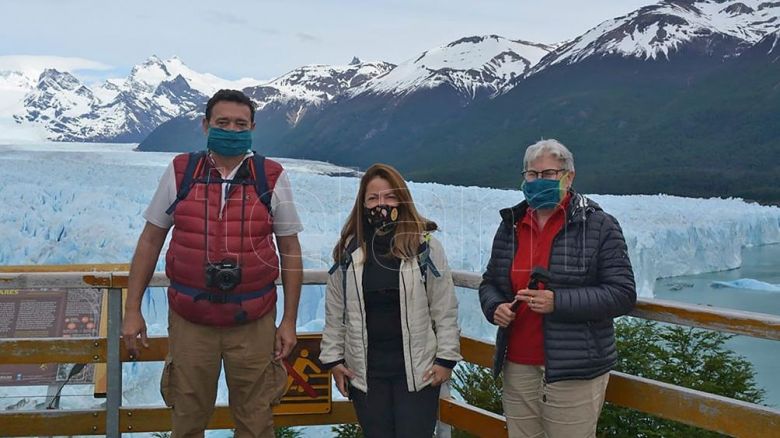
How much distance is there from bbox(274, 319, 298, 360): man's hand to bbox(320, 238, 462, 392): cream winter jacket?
0.18 metres

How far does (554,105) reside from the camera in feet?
357

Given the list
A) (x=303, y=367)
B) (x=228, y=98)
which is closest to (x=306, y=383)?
(x=303, y=367)

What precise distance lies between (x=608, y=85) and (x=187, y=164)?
4602 inches

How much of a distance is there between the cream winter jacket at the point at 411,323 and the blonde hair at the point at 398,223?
5cm

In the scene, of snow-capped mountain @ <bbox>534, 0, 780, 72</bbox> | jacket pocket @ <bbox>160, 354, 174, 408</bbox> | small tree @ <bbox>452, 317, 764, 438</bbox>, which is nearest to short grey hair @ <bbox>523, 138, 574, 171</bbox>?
jacket pocket @ <bbox>160, 354, 174, 408</bbox>

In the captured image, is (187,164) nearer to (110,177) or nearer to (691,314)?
(691,314)

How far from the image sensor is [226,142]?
9.09 feet

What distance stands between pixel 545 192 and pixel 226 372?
1.34 meters

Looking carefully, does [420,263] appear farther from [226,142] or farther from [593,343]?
[226,142]

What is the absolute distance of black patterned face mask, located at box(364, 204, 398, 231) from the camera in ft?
8.82

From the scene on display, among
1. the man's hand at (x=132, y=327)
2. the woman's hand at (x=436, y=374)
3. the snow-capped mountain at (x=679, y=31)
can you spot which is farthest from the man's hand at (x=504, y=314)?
the snow-capped mountain at (x=679, y=31)

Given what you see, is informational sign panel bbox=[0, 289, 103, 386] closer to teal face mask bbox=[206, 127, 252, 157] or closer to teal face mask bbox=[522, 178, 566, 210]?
teal face mask bbox=[206, 127, 252, 157]

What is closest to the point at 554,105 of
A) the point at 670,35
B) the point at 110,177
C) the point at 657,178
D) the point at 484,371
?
the point at 670,35

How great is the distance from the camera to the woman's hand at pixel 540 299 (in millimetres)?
2379
